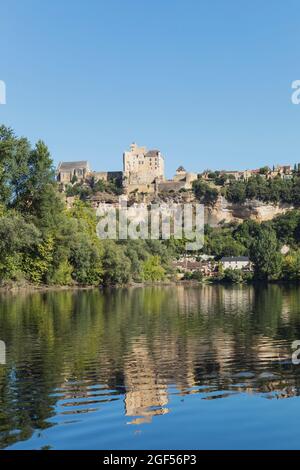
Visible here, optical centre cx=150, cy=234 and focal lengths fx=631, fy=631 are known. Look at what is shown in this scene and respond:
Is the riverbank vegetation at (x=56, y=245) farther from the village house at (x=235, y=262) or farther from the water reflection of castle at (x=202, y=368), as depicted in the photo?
the water reflection of castle at (x=202, y=368)

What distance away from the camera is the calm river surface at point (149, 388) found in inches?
447

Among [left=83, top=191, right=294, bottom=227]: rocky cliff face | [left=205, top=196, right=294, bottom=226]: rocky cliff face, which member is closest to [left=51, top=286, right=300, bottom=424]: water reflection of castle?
[left=83, top=191, right=294, bottom=227]: rocky cliff face

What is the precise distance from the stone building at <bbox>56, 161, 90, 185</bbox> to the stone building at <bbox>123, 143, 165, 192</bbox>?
12303mm

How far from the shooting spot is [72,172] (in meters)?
185

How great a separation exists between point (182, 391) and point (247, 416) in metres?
2.49

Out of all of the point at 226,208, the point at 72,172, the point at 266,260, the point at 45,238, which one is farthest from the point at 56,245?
the point at 72,172

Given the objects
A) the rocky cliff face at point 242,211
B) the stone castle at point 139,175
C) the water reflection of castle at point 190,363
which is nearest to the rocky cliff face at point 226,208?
the rocky cliff face at point 242,211

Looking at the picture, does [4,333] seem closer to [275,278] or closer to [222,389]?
[222,389]

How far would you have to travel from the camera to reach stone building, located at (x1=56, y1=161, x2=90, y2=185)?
180m

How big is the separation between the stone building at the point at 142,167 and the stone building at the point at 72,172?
12.3 meters

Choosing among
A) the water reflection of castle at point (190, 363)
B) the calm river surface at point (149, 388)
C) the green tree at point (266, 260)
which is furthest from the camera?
the green tree at point (266, 260)

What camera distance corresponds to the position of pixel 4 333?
26.4 metres

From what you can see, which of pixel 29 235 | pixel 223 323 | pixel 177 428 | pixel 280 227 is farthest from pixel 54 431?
pixel 280 227

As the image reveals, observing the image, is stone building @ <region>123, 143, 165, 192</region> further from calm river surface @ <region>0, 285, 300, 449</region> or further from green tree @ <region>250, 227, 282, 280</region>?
calm river surface @ <region>0, 285, 300, 449</region>
